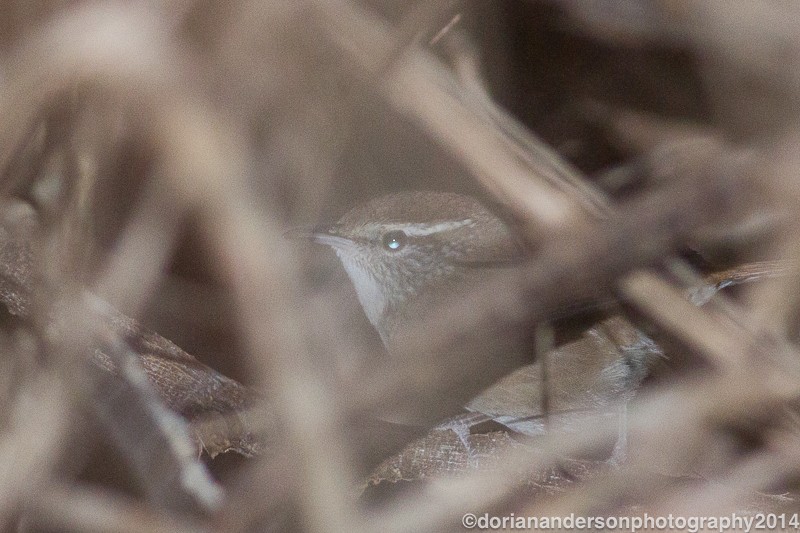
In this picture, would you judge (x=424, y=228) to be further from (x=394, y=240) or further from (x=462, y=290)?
(x=462, y=290)

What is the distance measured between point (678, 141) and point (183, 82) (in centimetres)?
163

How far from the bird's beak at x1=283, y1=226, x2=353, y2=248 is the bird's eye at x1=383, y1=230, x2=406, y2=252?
136 millimetres

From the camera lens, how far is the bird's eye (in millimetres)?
2830

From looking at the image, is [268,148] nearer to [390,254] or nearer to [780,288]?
[390,254]

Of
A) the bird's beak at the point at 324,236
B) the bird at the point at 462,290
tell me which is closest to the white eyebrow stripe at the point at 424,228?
the bird at the point at 462,290

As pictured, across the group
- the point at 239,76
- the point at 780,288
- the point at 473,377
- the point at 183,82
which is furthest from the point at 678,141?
the point at 183,82

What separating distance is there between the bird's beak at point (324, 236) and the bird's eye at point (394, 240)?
136 millimetres

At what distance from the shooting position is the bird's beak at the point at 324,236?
8.86ft

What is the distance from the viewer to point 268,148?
2.33 metres

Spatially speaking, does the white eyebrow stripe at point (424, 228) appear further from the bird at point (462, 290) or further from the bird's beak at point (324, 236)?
the bird's beak at point (324, 236)

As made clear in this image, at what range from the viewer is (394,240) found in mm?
2846

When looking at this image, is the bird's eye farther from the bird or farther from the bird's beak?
the bird's beak

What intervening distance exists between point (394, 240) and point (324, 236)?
0.27 m

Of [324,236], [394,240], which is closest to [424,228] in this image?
[394,240]
